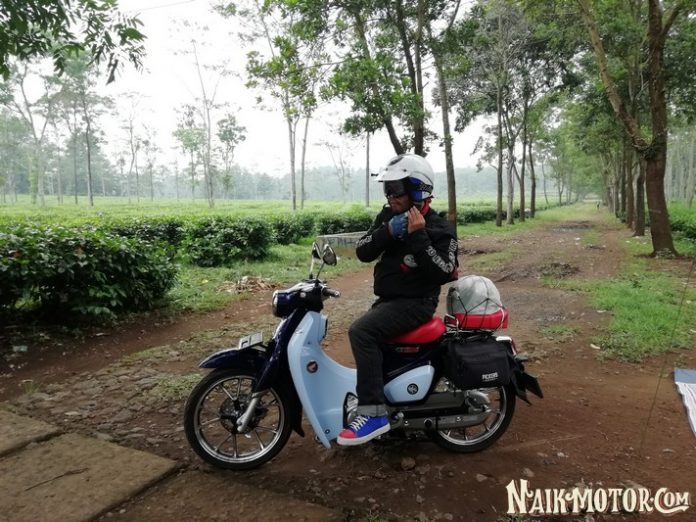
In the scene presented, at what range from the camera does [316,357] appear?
108 inches

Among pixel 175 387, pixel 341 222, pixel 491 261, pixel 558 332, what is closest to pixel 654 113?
pixel 491 261

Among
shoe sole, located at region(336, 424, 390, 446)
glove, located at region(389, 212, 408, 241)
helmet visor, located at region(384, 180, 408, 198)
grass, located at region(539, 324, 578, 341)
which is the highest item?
helmet visor, located at region(384, 180, 408, 198)

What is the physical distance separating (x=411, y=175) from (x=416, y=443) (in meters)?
1.82

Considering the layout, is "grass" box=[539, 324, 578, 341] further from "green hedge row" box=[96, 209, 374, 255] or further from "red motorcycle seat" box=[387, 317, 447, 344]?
"green hedge row" box=[96, 209, 374, 255]

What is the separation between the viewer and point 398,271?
2.77 m

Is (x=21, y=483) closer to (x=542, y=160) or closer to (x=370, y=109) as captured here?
(x=370, y=109)

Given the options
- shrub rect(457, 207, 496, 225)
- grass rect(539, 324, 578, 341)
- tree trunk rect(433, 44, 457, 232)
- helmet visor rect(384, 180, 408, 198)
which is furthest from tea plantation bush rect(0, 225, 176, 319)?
shrub rect(457, 207, 496, 225)

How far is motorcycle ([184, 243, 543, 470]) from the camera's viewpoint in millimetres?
2689

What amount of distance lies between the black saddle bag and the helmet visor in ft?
3.24

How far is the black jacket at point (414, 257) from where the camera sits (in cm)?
260

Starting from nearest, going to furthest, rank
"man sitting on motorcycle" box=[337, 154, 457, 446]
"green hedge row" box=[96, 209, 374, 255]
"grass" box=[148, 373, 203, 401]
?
"man sitting on motorcycle" box=[337, 154, 457, 446] → "grass" box=[148, 373, 203, 401] → "green hedge row" box=[96, 209, 374, 255]

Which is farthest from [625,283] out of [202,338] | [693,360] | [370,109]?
[202,338]

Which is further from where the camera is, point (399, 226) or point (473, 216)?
point (473, 216)

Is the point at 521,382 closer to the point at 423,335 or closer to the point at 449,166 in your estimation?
the point at 423,335
